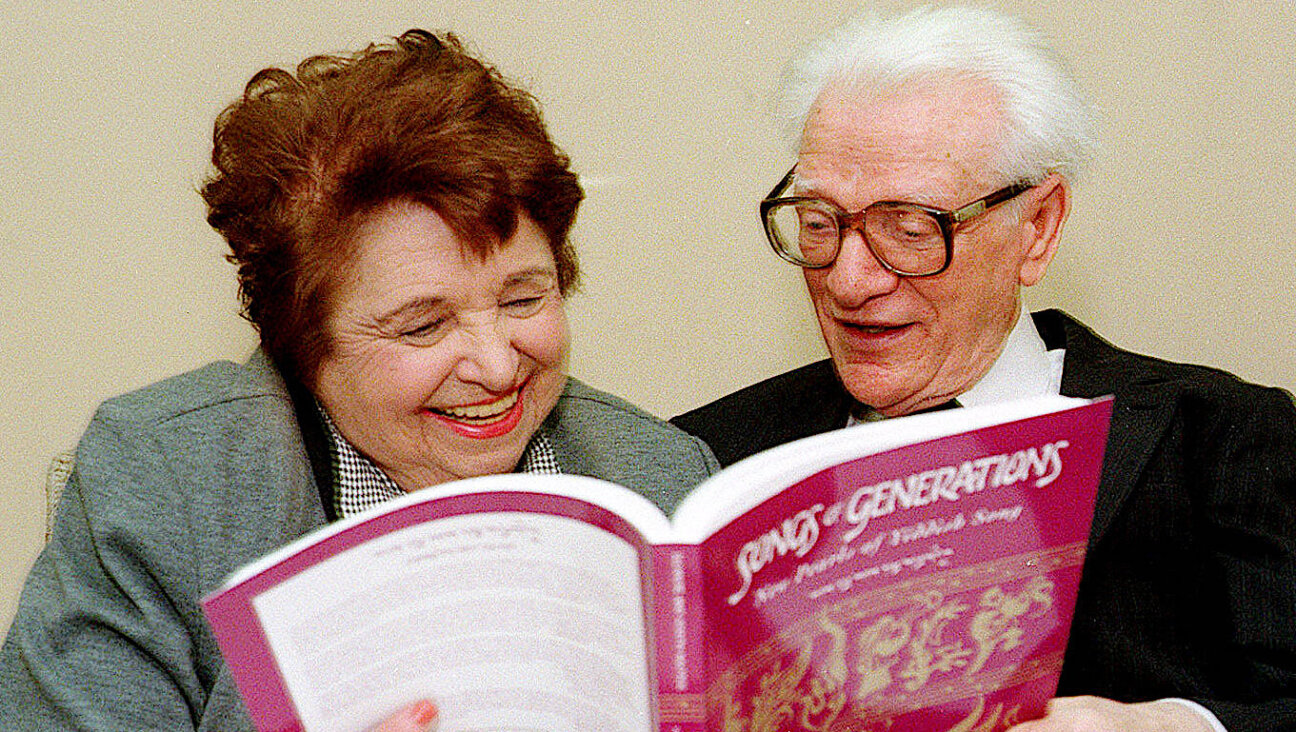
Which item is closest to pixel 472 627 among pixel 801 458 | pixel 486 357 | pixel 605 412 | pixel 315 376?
pixel 801 458

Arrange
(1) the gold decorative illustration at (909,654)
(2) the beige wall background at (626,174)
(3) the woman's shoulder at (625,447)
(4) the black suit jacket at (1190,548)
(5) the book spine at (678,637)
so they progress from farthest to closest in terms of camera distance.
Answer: (2) the beige wall background at (626,174) → (3) the woman's shoulder at (625,447) → (4) the black suit jacket at (1190,548) → (1) the gold decorative illustration at (909,654) → (5) the book spine at (678,637)

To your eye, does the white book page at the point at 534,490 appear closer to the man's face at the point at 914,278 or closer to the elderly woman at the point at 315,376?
the elderly woman at the point at 315,376

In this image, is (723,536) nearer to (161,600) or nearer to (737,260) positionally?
(161,600)

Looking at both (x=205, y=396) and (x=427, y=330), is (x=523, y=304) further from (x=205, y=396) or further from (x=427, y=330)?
(x=205, y=396)

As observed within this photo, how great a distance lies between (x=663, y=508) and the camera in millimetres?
1461

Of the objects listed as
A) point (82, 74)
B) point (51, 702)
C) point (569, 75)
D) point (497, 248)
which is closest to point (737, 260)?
point (569, 75)

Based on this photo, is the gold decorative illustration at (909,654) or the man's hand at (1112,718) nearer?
the gold decorative illustration at (909,654)

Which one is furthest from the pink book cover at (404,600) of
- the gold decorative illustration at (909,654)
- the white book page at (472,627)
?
the gold decorative illustration at (909,654)

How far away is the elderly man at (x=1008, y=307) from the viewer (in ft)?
4.62

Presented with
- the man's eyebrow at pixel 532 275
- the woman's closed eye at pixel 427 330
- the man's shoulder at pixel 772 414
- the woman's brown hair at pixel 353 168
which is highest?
the woman's brown hair at pixel 353 168

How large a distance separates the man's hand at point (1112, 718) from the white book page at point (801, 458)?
308mm

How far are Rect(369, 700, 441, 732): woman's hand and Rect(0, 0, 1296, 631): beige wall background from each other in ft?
3.57

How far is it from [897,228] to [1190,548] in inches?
19.7

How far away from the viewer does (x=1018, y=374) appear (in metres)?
1.59
